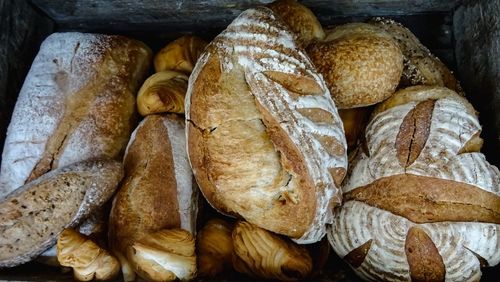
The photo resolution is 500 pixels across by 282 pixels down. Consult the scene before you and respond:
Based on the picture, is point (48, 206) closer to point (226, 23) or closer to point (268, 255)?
point (268, 255)

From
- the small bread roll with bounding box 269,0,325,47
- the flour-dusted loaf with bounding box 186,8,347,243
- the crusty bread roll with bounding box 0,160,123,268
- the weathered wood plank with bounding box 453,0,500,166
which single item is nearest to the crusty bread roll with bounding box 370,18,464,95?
the weathered wood plank with bounding box 453,0,500,166

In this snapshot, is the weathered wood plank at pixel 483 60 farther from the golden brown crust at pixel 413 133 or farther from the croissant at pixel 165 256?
the croissant at pixel 165 256

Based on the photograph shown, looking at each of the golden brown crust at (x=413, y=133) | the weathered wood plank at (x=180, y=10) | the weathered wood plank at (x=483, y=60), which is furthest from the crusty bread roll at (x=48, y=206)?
the weathered wood plank at (x=483, y=60)

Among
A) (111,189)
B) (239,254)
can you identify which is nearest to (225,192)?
(239,254)

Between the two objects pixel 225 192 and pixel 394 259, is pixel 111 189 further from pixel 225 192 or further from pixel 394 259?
pixel 394 259

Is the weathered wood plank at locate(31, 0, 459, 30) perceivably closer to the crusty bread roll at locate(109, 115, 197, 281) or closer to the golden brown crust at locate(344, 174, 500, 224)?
the crusty bread roll at locate(109, 115, 197, 281)

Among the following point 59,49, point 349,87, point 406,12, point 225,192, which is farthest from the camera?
point 406,12
